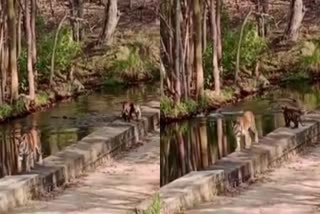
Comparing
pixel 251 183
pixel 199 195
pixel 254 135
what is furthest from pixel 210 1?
pixel 199 195

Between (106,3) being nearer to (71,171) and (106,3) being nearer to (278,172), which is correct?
(71,171)

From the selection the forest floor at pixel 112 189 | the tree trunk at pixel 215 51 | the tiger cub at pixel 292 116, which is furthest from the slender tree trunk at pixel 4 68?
the tiger cub at pixel 292 116

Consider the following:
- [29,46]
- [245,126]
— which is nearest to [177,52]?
[29,46]

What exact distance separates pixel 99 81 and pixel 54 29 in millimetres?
530

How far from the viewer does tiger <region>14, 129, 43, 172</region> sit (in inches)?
194

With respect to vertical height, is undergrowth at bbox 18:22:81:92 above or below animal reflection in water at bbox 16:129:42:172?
above

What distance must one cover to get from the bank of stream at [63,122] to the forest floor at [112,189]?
265 mm

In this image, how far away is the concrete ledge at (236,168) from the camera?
4367 mm

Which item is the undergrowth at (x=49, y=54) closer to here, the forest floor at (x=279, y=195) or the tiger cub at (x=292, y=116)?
the forest floor at (x=279, y=195)

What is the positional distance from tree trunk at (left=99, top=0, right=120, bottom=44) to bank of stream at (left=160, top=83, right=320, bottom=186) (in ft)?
2.27

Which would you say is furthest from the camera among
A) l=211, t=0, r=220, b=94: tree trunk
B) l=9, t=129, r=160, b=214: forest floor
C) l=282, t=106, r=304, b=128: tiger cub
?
l=282, t=106, r=304, b=128: tiger cub

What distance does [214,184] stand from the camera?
4.78 meters

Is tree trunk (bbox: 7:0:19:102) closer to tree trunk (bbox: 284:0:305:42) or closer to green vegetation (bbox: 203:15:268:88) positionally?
green vegetation (bbox: 203:15:268:88)

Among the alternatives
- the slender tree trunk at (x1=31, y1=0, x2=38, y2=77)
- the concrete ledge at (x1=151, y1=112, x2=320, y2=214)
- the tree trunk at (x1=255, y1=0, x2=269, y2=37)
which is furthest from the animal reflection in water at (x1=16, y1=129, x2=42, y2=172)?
the tree trunk at (x1=255, y1=0, x2=269, y2=37)
